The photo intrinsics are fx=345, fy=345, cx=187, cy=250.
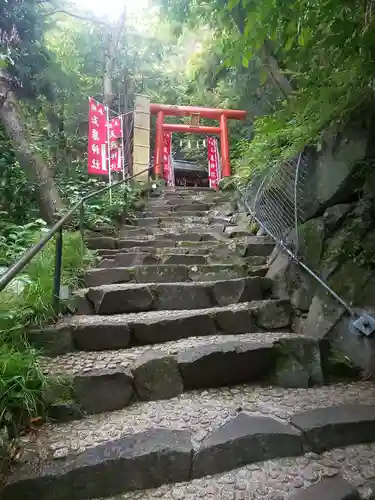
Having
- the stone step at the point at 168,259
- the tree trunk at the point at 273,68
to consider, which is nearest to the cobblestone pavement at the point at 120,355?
the stone step at the point at 168,259

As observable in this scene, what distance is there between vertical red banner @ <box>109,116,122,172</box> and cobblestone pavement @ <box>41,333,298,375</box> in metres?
4.93

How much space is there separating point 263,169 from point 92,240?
7.41 ft

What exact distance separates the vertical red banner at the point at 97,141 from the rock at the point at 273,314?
14.0 feet

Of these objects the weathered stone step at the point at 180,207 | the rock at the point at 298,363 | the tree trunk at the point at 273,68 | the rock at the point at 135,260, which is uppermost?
the tree trunk at the point at 273,68

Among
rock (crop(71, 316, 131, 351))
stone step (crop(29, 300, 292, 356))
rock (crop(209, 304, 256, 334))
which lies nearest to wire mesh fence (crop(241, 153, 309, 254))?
stone step (crop(29, 300, 292, 356))

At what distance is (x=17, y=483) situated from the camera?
144 centimetres

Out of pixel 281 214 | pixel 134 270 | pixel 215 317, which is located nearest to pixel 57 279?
pixel 134 270

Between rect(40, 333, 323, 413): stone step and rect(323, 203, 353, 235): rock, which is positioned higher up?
rect(323, 203, 353, 235): rock

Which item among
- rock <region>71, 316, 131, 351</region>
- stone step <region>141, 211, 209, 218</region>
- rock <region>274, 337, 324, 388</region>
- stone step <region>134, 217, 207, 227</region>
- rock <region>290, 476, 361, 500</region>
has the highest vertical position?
stone step <region>141, 211, 209, 218</region>

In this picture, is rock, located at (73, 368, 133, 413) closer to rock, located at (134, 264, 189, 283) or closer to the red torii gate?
rock, located at (134, 264, 189, 283)

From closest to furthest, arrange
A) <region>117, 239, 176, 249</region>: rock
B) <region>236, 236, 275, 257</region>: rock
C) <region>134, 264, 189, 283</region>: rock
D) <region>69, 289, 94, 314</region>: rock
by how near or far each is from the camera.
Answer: <region>69, 289, 94, 314</region>: rock, <region>134, 264, 189, 283</region>: rock, <region>236, 236, 275, 257</region>: rock, <region>117, 239, 176, 249</region>: rock

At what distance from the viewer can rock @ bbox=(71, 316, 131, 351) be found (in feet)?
7.91

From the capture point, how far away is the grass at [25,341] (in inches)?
68.2

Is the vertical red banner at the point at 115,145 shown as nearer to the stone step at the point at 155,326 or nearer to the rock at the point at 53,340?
the stone step at the point at 155,326
